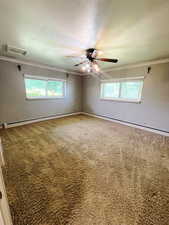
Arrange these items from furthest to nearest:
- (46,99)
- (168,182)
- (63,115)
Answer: (63,115) < (46,99) < (168,182)

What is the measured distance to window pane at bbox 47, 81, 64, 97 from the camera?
4.52 m

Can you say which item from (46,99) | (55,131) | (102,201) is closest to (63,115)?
(46,99)

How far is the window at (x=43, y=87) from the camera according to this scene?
3924 mm

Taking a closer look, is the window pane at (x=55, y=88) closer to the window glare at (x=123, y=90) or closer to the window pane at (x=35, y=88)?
the window pane at (x=35, y=88)

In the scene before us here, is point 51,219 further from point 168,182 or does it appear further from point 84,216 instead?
point 168,182

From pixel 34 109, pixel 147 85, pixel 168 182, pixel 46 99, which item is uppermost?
pixel 147 85

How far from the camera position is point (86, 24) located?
1.60 metres

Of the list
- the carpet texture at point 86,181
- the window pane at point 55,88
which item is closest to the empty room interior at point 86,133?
the carpet texture at point 86,181

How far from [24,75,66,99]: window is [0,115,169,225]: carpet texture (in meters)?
1.93

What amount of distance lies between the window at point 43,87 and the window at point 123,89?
2009 millimetres

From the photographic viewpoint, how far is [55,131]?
334 centimetres

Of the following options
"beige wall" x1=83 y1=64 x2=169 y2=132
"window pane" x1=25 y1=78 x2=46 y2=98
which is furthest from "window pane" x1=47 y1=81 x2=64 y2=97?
"beige wall" x1=83 y1=64 x2=169 y2=132

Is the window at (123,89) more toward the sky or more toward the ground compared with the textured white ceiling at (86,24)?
more toward the ground

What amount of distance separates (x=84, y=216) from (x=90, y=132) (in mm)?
2300
